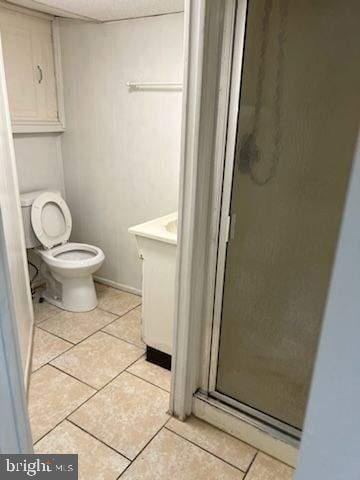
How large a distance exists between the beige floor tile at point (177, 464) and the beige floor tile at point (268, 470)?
2.4 inches

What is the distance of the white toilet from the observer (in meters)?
2.51

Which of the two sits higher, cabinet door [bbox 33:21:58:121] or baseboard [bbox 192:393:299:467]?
cabinet door [bbox 33:21:58:121]

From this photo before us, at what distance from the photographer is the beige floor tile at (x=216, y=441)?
154 cm

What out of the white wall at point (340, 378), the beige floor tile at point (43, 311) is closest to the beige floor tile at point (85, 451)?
the beige floor tile at point (43, 311)

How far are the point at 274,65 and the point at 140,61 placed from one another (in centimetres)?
145

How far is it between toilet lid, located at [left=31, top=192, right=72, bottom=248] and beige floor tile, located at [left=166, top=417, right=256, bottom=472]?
1.65m

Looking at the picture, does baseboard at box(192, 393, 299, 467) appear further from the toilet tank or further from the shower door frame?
the toilet tank

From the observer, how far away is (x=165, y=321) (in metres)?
→ 1.99

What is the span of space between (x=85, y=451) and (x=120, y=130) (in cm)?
210

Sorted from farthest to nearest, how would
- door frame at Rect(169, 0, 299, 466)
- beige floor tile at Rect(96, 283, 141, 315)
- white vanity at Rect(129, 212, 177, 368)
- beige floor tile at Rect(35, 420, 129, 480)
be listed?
1. beige floor tile at Rect(96, 283, 141, 315)
2. white vanity at Rect(129, 212, 177, 368)
3. beige floor tile at Rect(35, 420, 129, 480)
4. door frame at Rect(169, 0, 299, 466)

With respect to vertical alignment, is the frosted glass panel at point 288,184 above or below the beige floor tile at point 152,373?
above

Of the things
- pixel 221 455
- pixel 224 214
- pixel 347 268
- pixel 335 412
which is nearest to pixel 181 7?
pixel 224 214

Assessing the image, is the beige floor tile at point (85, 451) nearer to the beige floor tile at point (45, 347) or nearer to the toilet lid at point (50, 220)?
the beige floor tile at point (45, 347)

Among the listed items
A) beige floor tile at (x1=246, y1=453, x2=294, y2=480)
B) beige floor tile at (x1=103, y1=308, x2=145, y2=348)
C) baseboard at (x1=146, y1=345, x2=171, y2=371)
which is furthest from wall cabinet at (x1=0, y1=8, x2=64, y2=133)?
beige floor tile at (x1=246, y1=453, x2=294, y2=480)
